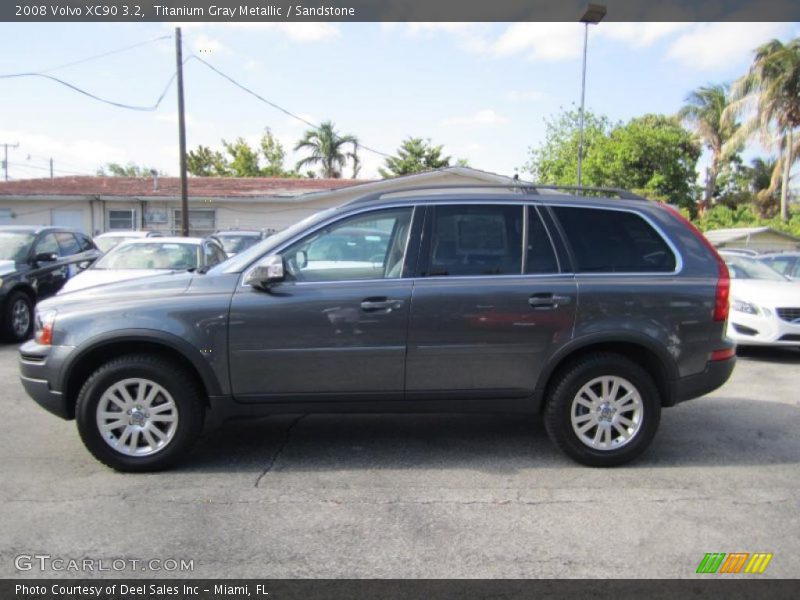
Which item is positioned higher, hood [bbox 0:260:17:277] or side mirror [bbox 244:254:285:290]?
side mirror [bbox 244:254:285:290]

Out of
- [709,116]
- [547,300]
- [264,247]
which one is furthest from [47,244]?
[709,116]

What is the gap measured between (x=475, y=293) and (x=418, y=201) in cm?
80

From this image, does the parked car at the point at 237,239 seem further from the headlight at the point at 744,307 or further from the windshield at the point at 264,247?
the windshield at the point at 264,247

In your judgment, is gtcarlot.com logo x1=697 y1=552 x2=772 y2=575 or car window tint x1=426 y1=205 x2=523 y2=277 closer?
gtcarlot.com logo x1=697 y1=552 x2=772 y2=575

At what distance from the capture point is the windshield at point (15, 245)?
32.9 feet

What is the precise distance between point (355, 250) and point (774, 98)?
33.6m

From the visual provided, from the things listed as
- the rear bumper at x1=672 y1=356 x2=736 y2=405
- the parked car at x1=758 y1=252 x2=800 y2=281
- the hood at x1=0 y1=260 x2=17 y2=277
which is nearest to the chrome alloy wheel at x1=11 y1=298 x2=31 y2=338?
the hood at x1=0 y1=260 x2=17 y2=277

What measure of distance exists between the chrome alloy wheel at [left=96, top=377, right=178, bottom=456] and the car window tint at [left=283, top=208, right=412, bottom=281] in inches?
48.0

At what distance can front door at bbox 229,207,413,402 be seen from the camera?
4320 millimetres

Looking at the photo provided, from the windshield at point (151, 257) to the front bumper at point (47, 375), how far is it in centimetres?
467

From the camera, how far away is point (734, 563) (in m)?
3.26

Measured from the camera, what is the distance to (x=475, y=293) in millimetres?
4383

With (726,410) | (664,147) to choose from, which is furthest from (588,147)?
(726,410)
